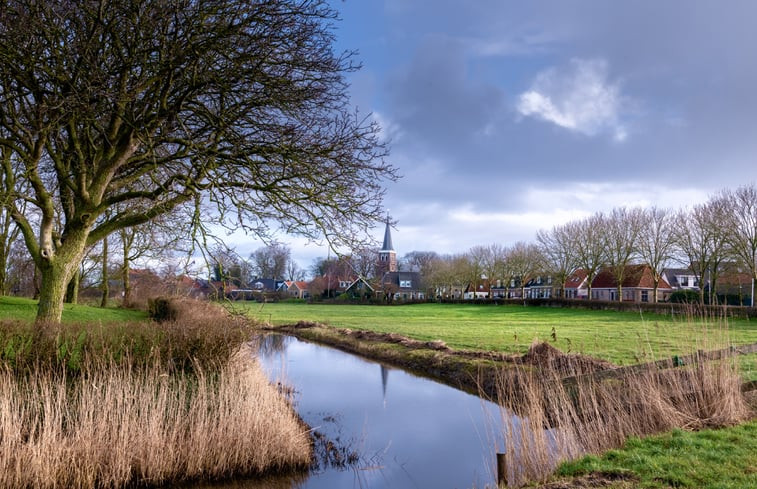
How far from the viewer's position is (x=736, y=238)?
38062 mm

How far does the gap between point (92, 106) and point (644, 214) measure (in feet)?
152

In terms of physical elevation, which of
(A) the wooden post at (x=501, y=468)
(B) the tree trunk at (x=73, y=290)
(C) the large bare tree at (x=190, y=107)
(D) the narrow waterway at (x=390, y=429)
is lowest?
(D) the narrow waterway at (x=390, y=429)

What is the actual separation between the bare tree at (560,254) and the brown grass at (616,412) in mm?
45570

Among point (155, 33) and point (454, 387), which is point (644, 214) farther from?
point (155, 33)

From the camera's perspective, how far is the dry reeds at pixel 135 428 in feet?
21.4

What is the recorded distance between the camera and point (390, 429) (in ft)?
37.7

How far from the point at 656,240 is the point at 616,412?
42.8m

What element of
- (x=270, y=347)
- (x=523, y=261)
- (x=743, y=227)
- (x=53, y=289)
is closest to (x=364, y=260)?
(x=53, y=289)

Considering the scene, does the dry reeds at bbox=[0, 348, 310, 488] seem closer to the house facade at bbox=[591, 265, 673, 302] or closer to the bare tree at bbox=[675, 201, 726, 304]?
the bare tree at bbox=[675, 201, 726, 304]

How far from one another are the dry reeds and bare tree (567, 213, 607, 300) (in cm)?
4647

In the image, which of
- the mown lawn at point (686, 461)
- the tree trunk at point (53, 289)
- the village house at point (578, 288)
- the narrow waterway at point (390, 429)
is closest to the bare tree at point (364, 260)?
the narrow waterway at point (390, 429)

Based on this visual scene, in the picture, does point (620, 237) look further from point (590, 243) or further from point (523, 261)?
point (523, 261)

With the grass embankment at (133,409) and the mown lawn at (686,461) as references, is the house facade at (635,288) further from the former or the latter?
the grass embankment at (133,409)

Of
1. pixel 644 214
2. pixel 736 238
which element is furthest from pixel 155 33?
pixel 644 214
